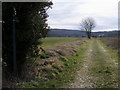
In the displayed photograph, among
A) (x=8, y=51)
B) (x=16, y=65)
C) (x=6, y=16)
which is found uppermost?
(x=6, y=16)

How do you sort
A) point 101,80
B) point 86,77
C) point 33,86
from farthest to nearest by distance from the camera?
point 86,77, point 101,80, point 33,86

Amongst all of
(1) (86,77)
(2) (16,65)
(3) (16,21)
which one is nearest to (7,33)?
(3) (16,21)

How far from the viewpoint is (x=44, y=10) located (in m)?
10.0

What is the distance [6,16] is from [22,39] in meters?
1.11

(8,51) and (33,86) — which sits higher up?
(8,51)

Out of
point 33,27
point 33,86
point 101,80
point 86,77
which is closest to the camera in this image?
point 33,86

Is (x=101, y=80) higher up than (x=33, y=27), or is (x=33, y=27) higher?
(x=33, y=27)

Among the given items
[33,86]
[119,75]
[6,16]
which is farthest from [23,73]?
[119,75]

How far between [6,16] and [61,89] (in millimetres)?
3576

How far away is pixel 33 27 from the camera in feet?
29.9

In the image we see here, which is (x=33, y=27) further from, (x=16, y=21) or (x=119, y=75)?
(x=119, y=75)

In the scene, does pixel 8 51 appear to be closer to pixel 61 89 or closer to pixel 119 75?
pixel 61 89

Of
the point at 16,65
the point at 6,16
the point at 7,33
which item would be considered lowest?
→ the point at 16,65

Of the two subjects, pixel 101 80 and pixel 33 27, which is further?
pixel 101 80
